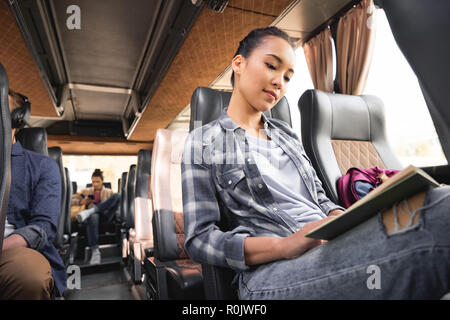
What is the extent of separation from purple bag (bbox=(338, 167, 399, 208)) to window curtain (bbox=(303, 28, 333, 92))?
73.5 inches

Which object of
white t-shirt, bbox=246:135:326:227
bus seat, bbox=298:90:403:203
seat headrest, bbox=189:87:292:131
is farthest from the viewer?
bus seat, bbox=298:90:403:203

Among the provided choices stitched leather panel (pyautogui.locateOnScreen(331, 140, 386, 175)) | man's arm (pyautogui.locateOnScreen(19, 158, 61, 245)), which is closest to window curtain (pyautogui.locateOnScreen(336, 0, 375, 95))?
stitched leather panel (pyautogui.locateOnScreen(331, 140, 386, 175))

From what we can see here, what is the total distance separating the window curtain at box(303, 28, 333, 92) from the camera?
297 centimetres

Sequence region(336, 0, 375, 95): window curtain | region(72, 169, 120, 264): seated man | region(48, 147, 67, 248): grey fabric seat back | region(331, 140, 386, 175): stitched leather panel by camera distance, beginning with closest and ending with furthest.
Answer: region(331, 140, 386, 175): stitched leather panel < region(48, 147, 67, 248): grey fabric seat back < region(336, 0, 375, 95): window curtain < region(72, 169, 120, 264): seated man

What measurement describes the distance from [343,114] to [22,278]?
1.78 meters

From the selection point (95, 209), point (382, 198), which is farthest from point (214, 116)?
point (95, 209)

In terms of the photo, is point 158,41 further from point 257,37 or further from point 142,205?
point 257,37

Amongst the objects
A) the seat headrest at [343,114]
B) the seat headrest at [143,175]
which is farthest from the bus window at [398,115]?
the seat headrest at [143,175]

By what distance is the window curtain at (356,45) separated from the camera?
103 inches

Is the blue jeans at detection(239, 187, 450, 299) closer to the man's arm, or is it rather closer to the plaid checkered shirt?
the plaid checkered shirt

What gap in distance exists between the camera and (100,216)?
16.1ft

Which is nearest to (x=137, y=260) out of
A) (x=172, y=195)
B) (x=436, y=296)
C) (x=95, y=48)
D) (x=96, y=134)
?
(x=172, y=195)

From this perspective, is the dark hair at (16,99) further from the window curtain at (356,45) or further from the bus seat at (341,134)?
the window curtain at (356,45)
